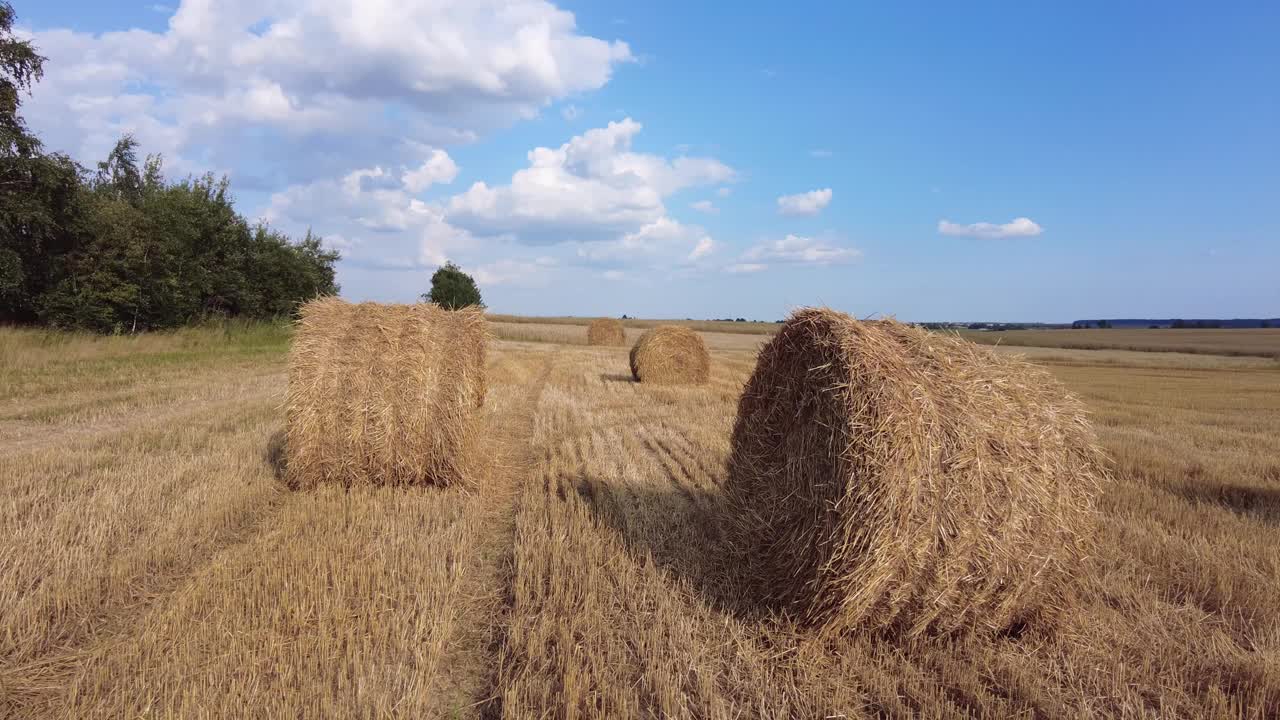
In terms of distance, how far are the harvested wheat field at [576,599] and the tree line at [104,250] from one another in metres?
17.0

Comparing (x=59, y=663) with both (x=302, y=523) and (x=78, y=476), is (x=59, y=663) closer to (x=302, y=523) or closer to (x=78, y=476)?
(x=302, y=523)

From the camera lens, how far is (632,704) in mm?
3365

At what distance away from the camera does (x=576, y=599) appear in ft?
14.9

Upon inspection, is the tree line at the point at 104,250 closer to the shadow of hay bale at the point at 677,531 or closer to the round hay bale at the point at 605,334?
the round hay bale at the point at 605,334

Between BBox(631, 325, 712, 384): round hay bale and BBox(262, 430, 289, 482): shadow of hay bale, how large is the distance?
29.2 ft

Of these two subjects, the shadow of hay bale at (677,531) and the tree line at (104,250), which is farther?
the tree line at (104,250)

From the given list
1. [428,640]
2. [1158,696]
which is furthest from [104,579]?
[1158,696]

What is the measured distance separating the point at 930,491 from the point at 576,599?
87.3 inches

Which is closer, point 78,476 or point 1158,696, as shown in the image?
point 1158,696

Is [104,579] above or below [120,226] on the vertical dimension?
below

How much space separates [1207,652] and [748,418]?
295 centimetres

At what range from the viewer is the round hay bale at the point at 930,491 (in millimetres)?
3844

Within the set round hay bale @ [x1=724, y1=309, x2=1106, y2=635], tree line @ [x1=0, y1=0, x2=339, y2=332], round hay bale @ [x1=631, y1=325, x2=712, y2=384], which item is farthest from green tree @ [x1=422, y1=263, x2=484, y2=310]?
round hay bale @ [x1=724, y1=309, x2=1106, y2=635]

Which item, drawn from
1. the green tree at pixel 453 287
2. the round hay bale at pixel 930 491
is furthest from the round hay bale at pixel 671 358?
the green tree at pixel 453 287
